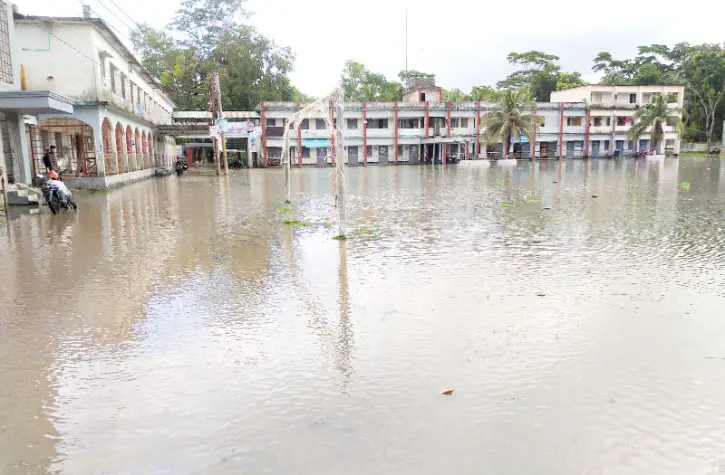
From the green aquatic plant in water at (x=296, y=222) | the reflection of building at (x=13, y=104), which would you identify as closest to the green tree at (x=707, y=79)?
the green aquatic plant in water at (x=296, y=222)

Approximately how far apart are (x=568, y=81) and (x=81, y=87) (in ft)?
208

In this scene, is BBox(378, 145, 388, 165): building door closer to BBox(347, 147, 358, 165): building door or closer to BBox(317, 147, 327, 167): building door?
BBox(347, 147, 358, 165): building door

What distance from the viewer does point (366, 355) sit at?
498cm

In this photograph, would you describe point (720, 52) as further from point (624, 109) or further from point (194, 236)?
point (194, 236)

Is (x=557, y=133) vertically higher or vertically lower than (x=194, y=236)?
higher

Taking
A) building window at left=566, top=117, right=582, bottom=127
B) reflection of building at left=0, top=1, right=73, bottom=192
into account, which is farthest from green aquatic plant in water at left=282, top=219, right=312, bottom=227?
building window at left=566, top=117, right=582, bottom=127

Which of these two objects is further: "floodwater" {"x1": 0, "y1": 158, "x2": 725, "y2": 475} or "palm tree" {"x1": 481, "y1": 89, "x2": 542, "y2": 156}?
"palm tree" {"x1": 481, "y1": 89, "x2": 542, "y2": 156}

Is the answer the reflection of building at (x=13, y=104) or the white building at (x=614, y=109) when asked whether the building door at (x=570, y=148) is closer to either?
the white building at (x=614, y=109)

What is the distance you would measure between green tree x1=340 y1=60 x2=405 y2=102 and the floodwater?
2412 inches

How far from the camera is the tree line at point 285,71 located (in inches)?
2275

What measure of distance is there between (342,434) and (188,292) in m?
4.13

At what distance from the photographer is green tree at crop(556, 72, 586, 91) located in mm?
68688

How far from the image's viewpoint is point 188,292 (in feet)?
23.4

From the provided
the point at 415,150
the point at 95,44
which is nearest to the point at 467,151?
the point at 415,150
